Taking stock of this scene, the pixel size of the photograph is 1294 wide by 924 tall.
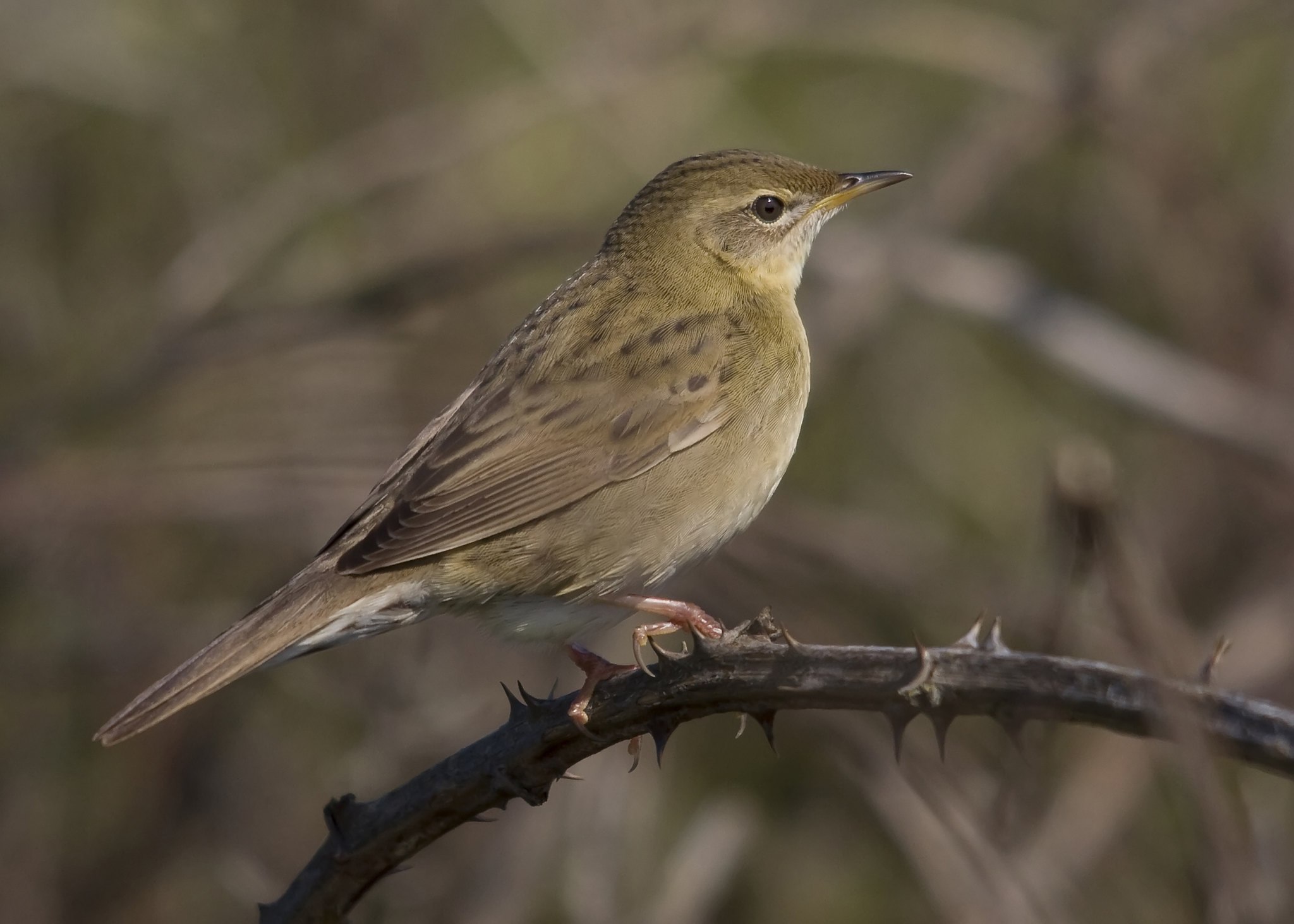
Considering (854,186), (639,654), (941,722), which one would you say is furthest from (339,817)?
(854,186)

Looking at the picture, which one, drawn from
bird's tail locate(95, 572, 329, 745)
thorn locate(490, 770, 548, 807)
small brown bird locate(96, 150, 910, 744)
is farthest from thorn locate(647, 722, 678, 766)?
bird's tail locate(95, 572, 329, 745)

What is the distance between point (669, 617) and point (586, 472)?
2.07 ft

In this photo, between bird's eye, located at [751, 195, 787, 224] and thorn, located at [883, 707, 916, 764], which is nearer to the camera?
thorn, located at [883, 707, 916, 764]

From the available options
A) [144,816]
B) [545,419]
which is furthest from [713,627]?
[144,816]

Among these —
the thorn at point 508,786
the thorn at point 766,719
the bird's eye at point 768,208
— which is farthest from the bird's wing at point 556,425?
the thorn at point 766,719

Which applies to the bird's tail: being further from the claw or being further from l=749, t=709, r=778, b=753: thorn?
l=749, t=709, r=778, b=753: thorn

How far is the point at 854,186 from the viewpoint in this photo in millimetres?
5410

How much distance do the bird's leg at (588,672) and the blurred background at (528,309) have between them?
1.06 metres

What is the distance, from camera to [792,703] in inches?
101

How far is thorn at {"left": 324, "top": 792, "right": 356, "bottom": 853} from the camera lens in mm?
3037

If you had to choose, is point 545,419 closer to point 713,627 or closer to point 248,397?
point 713,627

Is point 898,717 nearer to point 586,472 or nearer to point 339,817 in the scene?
point 339,817

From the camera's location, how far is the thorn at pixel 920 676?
7.63ft

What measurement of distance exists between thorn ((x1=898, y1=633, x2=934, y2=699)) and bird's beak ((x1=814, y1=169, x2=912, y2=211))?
321 centimetres
